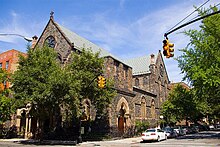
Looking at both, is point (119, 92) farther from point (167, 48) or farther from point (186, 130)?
point (167, 48)

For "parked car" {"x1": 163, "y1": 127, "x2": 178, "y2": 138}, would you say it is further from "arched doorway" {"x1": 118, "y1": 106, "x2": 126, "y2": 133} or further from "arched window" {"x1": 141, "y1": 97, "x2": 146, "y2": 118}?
"arched window" {"x1": 141, "y1": 97, "x2": 146, "y2": 118}

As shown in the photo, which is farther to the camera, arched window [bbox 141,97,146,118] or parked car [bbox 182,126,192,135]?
arched window [bbox 141,97,146,118]

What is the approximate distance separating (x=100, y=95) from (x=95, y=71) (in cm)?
272

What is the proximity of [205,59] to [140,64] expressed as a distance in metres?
29.1

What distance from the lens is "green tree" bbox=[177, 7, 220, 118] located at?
2497cm

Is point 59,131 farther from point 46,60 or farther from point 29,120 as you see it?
point 46,60

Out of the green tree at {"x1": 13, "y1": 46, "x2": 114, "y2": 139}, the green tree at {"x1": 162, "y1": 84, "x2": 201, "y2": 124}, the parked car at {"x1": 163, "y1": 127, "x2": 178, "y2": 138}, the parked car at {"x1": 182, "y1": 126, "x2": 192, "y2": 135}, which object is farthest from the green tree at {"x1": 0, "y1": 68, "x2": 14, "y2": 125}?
the green tree at {"x1": 162, "y1": 84, "x2": 201, "y2": 124}

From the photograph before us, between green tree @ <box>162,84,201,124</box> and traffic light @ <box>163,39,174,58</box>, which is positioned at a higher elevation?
traffic light @ <box>163,39,174,58</box>

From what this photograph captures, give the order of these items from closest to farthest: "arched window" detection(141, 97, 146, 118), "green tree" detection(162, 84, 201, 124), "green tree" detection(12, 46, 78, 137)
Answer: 1. "green tree" detection(12, 46, 78, 137)
2. "arched window" detection(141, 97, 146, 118)
3. "green tree" detection(162, 84, 201, 124)

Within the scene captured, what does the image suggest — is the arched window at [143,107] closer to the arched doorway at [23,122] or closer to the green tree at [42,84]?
the arched doorway at [23,122]

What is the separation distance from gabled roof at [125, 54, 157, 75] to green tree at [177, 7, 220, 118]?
23.1 meters

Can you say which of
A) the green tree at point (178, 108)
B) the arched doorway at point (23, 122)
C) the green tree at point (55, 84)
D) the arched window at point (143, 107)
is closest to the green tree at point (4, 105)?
the green tree at point (55, 84)

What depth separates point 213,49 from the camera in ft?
86.5

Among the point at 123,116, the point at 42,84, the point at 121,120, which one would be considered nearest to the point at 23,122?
the point at 121,120
